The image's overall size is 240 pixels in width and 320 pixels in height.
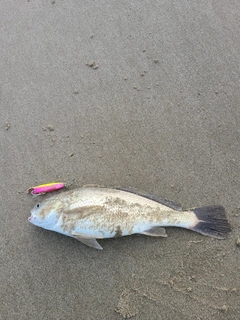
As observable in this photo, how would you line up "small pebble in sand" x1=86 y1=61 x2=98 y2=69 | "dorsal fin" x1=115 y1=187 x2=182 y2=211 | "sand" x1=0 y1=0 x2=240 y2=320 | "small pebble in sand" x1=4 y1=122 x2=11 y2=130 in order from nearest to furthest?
"sand" x1=0 y1=0 x2=240 y2=320
"dorsal fin" x1=115 y1=187 x2=182 y2=211
"small pebble in sand" x1=4 y1=122 x2=11 y2=130
"small pebble in sand" x1=86 y1=61 x2=98 y2=69

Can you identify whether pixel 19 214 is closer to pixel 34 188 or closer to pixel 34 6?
pixel 34 188

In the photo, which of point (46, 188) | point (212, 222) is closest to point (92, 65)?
point (46, 188)

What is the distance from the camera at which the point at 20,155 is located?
3516mm

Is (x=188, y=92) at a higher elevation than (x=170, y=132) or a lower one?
higher

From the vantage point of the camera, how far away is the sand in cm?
301

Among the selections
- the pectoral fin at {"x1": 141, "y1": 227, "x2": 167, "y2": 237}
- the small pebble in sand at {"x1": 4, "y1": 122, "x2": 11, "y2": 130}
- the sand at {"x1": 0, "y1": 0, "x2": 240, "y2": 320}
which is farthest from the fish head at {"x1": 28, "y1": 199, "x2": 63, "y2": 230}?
the small pebble in sand at {"x1": 4, "y1": 122, "x2": 11, "y2": 130}

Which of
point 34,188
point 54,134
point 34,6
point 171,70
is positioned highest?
point 34,6

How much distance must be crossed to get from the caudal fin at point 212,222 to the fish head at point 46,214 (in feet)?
4.53

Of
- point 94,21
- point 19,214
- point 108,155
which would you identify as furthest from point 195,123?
point 19,214

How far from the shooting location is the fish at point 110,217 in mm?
3016

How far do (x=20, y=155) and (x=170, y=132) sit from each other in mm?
1737

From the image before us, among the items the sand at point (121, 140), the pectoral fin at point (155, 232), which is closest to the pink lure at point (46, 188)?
the sand at point (121, 140)

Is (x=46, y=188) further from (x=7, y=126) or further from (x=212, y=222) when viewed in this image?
(x=212, y=222)

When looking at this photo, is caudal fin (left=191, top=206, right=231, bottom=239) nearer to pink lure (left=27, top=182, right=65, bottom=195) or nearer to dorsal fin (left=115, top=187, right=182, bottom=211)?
dorsal fin (left=115, top=187, right=182, bottom=211)
